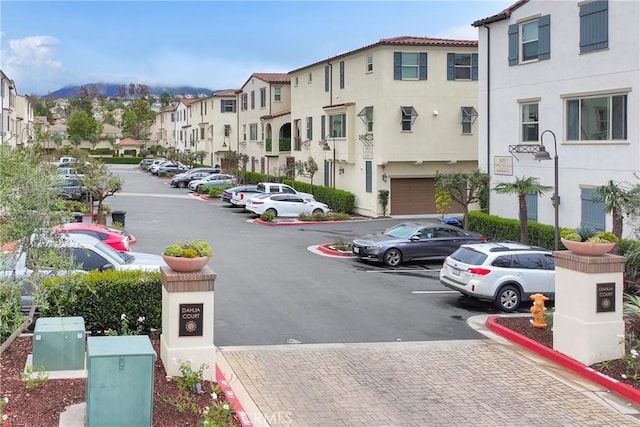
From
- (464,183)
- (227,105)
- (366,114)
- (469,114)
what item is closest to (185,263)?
(464,183)

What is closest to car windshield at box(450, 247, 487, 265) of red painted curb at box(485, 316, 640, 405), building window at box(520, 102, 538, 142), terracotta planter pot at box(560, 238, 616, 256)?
red painted curb at box(485, 316, 640, 405)

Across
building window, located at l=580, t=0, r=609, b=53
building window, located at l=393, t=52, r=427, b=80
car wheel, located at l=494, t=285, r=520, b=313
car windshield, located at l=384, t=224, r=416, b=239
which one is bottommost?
car wheel, located at l=494, t=285, r=520, b=313

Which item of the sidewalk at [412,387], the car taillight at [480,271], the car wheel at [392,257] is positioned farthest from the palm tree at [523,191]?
the sidewalk at [412,387]

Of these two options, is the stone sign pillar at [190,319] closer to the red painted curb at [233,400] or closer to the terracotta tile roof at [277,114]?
the red painted curb at [233,400]

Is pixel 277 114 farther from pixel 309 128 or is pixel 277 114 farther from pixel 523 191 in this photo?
pixel 523 191

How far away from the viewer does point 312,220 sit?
3778cm

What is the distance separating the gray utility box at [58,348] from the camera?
10445 mm

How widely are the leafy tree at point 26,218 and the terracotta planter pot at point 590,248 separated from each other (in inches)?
325

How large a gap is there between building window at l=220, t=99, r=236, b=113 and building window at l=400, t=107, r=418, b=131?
38855 millimetres

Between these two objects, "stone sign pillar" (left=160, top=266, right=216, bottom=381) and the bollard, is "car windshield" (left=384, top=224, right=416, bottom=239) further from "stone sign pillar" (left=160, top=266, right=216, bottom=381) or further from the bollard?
"stone sign pillar" (left=160, top=266, right=216, bottom=381)

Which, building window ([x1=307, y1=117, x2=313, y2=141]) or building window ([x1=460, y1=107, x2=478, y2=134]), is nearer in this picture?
building window ([x1=460, y1=107, x2=478, y2=134])

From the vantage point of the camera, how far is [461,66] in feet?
128

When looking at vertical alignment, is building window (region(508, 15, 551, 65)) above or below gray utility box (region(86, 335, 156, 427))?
above

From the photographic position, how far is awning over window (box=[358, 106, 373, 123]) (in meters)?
39.0
